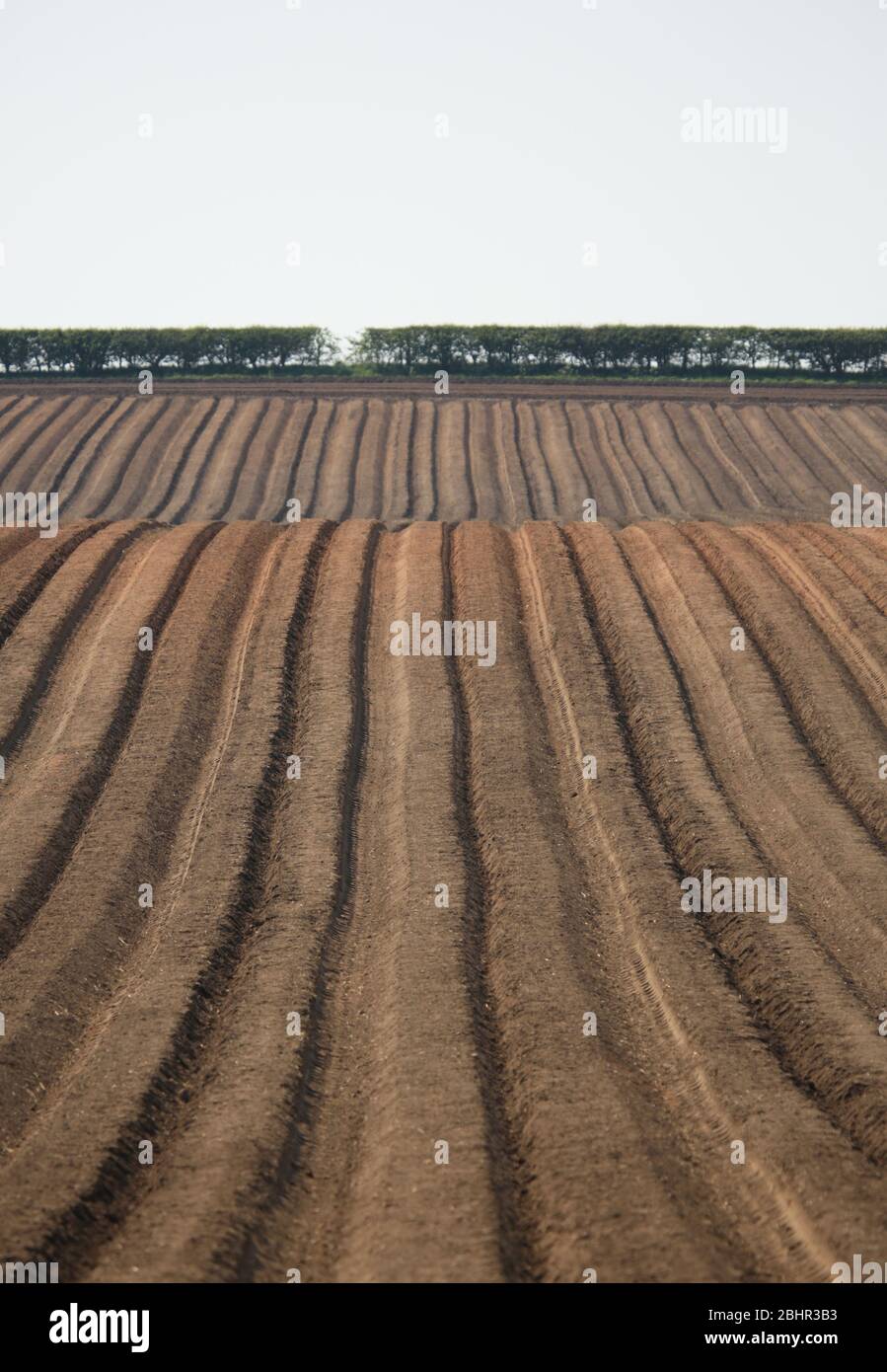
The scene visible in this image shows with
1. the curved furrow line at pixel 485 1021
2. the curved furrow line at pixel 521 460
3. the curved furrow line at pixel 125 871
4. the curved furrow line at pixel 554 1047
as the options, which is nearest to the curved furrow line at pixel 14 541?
the curved furrow line at pixel 125 871

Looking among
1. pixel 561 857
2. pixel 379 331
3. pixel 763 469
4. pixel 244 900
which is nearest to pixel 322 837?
pixel 244 900

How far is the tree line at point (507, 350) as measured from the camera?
7981 centimetres

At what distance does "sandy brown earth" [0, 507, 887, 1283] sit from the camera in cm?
1209

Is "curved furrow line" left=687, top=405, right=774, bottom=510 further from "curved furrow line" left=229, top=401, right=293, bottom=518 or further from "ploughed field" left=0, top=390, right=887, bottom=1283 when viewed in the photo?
"curved furrow line" left=229, top=401, right=293, bottom=518

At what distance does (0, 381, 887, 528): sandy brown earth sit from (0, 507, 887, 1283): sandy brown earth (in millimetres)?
20696

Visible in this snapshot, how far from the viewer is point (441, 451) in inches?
2315

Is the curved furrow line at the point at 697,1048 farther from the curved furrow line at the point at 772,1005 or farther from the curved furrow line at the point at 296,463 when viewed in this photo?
the curved furrow line at the point at 296,463

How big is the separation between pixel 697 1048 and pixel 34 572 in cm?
2070

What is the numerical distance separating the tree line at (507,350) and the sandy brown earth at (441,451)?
9915mm

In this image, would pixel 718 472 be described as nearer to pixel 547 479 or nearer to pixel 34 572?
pixel 547 479

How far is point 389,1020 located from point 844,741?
1181 centimetres

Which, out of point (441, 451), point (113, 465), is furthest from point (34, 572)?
point (441, 451)

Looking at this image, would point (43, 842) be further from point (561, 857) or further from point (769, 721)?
point (769, 721)

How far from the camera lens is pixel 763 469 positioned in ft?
186
